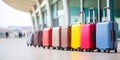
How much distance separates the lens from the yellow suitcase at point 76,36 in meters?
15.0

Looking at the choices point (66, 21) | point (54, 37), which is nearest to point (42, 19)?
point (66, 21)

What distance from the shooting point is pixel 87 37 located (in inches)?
554

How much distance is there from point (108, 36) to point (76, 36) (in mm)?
2505

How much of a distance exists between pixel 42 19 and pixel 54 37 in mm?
30095

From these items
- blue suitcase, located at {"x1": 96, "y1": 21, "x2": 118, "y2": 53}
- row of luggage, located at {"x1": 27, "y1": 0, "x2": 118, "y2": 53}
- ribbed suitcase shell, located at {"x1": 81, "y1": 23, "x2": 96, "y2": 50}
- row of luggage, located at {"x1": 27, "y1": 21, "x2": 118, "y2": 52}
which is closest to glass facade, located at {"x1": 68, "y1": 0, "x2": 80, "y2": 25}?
row of luggage, located at {"x1": 27, "y1": 0, "x2": 118, "y2": 53}

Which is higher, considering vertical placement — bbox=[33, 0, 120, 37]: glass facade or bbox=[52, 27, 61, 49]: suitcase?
bbox=[33, 0, 120, 37]: glass facade

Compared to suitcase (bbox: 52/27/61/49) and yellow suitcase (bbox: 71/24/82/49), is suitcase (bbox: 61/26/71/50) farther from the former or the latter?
suitcase (bbox: 52/27/61/49)

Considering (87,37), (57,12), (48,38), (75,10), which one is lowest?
(48,38)

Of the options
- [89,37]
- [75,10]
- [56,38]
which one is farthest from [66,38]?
[75,10]

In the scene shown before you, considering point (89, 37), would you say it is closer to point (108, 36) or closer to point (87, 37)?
point (87, 37)

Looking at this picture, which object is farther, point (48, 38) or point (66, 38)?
point (48, 38)

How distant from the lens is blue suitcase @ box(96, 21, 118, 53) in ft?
42.7

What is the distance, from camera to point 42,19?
48.2m

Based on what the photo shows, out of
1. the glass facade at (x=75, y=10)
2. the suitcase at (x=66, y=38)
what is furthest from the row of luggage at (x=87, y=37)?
the glass facade at (x=75, y=10)
